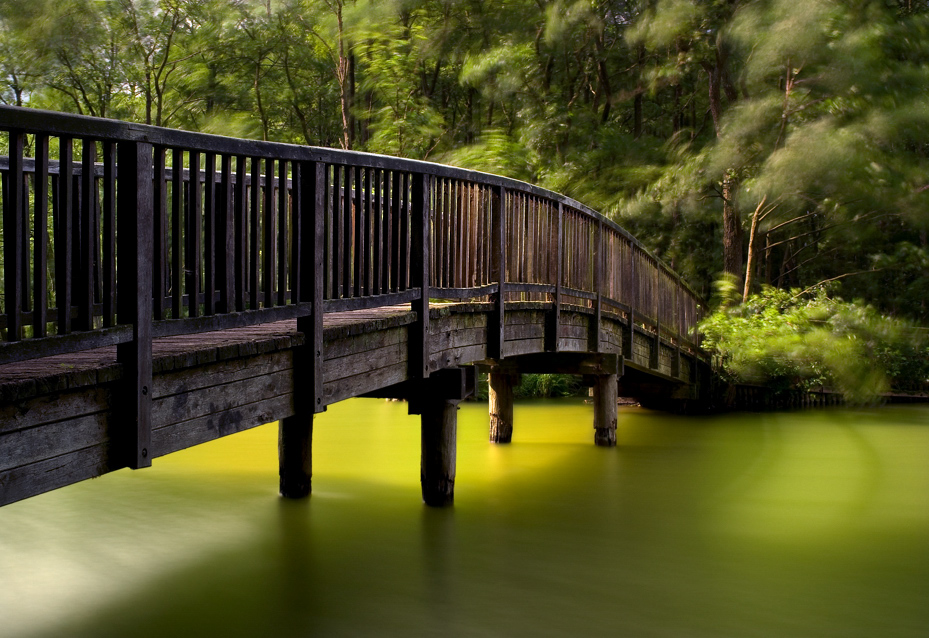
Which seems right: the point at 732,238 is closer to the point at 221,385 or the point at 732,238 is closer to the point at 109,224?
the point at 221,385

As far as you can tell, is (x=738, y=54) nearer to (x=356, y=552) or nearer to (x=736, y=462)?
(x=736, y=462)

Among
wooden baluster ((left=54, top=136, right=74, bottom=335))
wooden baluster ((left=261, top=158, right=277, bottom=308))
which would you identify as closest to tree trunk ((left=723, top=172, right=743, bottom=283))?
wooden baluster ((left=261, top=158, right=277, bottom=308))

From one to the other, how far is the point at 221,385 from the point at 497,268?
→ 393 cm

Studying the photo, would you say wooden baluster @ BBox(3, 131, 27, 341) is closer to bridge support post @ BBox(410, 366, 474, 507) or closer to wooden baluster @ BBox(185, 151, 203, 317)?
wooden baluster @ BBox(185, 151, 203, 317)

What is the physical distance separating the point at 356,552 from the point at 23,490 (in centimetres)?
410

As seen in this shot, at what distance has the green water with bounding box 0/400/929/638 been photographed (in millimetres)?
Result: 6203

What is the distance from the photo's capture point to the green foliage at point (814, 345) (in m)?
16.5

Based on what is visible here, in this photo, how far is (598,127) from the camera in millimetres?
22734

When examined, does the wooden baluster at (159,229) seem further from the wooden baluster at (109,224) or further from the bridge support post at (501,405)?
the bridge support post at (501,405)

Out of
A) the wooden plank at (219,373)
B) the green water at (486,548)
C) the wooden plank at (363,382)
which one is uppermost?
the wooden plank at (219,373)

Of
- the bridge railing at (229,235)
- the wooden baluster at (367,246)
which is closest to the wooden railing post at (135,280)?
the bridge railing at (229,235)

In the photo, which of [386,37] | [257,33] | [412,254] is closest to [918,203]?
[386,37]

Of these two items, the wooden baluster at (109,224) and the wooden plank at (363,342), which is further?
the wooden plank at (363,342)

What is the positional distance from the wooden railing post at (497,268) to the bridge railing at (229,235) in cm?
1
